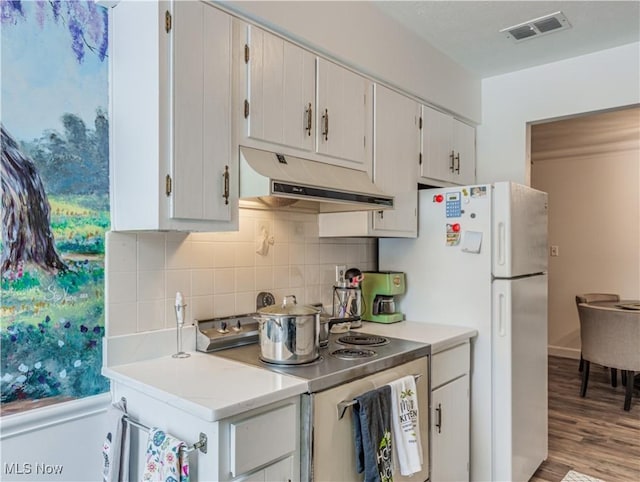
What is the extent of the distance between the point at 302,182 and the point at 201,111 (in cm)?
46

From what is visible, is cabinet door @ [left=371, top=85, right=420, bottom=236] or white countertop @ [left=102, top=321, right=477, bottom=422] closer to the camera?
white countertop @ [left=102, top=321, right=477, bottom=422]

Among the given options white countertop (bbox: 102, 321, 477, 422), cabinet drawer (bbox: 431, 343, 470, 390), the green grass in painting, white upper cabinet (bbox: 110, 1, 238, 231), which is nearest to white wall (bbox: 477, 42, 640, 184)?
cabinet drawer (bbox: 431, 343, 470, 390)

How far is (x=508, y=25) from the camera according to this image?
2.48 meters

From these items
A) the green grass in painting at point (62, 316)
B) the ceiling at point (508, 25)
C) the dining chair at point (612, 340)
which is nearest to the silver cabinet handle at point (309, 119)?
the ceiling at point (508, 25)

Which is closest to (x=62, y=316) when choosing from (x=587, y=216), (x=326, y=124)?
(x=326, y=124)

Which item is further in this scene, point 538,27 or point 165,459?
point 538,27

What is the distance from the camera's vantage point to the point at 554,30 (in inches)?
99.9

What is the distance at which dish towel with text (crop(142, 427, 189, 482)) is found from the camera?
1.36 metres

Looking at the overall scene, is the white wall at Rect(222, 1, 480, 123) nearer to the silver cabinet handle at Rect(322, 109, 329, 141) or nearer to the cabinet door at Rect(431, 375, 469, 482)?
the silver cabinet handle at Rect(322, 109, 329, 141)

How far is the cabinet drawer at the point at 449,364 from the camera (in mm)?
2178

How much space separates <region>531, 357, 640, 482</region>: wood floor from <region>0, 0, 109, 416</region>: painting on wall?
102 inches

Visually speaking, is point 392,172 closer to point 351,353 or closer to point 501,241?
point 501,241

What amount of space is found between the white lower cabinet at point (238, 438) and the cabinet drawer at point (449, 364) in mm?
899

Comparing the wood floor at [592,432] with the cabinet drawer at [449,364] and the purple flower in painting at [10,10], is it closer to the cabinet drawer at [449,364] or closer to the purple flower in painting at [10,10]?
the cabinet drawer at [449,364]
